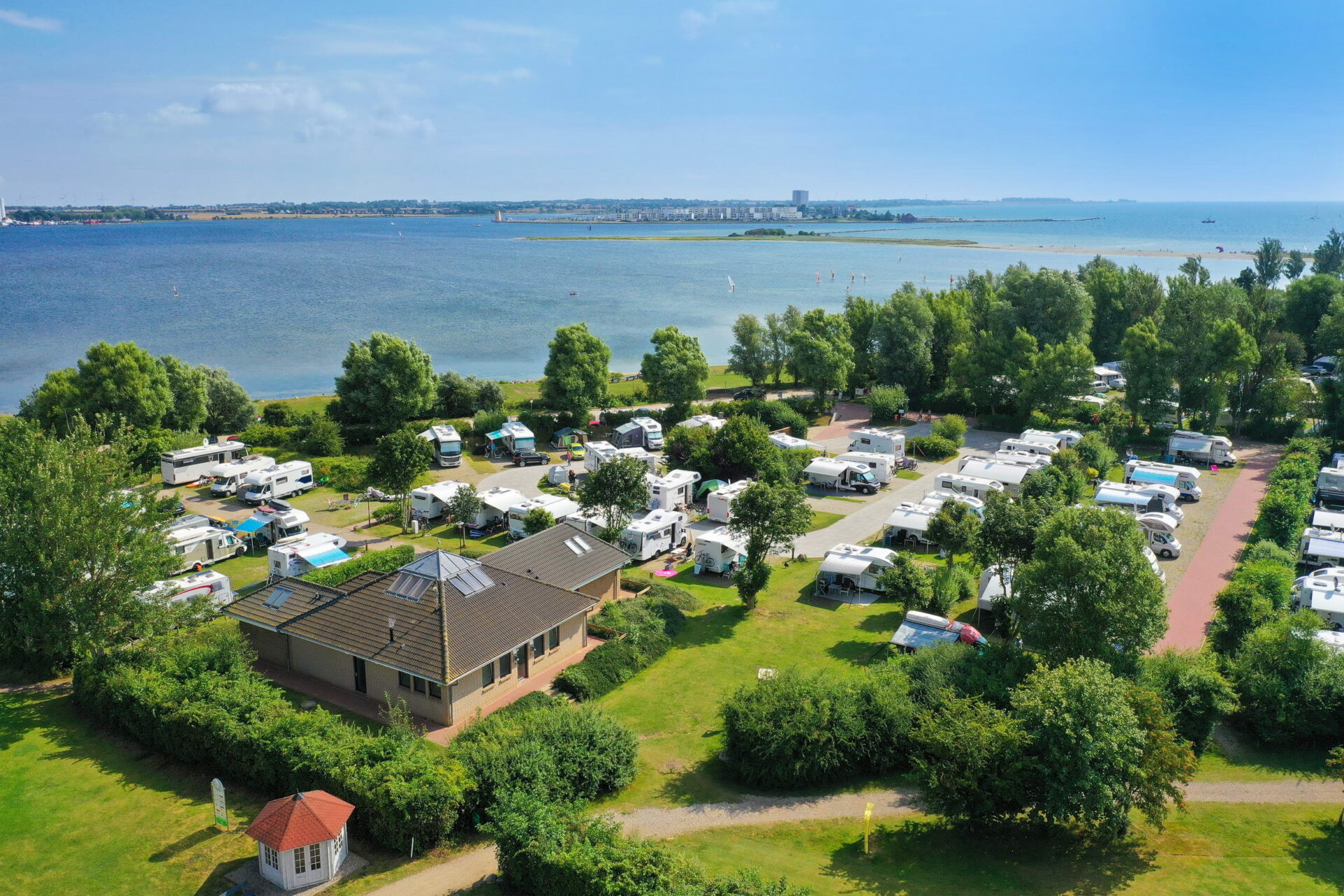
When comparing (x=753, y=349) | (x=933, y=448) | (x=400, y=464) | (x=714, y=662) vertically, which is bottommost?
(x=714, y=662)

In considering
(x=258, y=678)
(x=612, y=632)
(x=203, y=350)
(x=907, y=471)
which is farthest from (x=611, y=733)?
(x=203, y=350)

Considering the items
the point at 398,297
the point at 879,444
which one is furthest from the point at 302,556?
the point at 398,297

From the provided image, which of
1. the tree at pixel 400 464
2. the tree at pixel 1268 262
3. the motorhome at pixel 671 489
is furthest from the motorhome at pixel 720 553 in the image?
the tree at pixel 1268 262

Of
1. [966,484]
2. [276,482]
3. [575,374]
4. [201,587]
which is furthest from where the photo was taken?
[575,374]

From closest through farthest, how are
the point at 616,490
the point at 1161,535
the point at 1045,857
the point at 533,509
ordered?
the point at 1045,857 < the point at 616,490 < the point at 1161,535 < the point at 533,509

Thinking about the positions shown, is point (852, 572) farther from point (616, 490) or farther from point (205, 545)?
point (205, 545)
